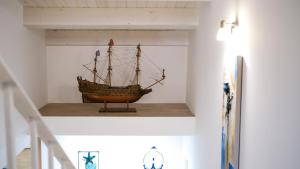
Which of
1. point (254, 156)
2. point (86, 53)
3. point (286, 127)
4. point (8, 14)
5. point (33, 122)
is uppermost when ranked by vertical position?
point (8, 14)

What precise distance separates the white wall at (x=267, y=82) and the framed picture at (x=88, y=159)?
10.1 ft

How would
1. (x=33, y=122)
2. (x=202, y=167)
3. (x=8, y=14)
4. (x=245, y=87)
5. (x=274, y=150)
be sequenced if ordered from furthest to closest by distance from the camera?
(x=202, y=167) < (x=8, y=14) < (x=245, y=87) < (x=274, y=150) < (x=33, y=122)

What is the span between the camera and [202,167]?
436 centimetres

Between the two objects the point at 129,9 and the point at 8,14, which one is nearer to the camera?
the point at 8,14

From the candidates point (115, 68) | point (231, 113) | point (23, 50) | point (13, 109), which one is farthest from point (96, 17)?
point (13, 109)

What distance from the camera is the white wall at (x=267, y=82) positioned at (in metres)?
1.74

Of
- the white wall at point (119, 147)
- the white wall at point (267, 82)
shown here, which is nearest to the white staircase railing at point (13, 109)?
the white wall at point (267, 82)

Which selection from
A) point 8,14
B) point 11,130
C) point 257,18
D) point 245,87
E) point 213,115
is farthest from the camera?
point 8,14

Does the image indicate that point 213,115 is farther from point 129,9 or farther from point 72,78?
point 72,78

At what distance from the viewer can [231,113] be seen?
281 cm

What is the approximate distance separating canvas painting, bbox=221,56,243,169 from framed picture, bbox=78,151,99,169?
3437mm

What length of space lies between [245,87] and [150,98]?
3607 mm

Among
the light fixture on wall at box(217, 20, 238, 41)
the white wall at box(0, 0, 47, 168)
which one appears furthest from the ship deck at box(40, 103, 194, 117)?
the light fixture on wall at box(217, 20, 238, 41)

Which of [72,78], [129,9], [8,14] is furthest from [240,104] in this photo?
[72,78]
